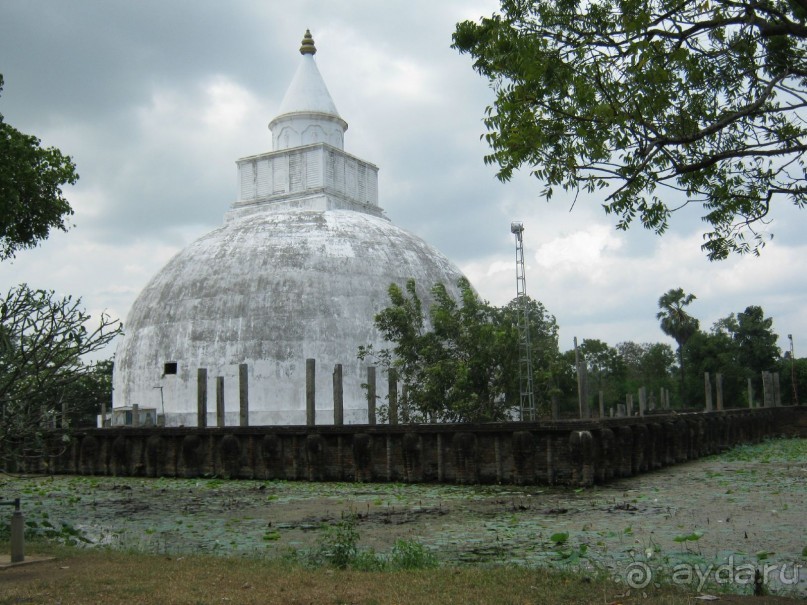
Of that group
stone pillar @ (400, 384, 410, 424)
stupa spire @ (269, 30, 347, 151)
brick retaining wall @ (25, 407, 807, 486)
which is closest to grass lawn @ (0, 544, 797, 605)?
brick retaining wall @ (25, 407, 807, 486)

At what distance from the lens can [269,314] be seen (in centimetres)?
2916

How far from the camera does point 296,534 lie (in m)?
10.6

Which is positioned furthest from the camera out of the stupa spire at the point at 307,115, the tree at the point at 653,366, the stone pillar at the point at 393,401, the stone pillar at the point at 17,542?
the tree at the point at 653,366

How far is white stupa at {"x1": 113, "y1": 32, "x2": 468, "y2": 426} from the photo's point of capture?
2881 cm

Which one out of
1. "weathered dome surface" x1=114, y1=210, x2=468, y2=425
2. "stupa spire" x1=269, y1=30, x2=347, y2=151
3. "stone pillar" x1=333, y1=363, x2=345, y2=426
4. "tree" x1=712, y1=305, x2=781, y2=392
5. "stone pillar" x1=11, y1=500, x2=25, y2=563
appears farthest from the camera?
"tree" x1=712, y1=305, x2=781, y2=392

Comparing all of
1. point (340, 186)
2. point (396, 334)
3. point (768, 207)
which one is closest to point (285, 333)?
point (396, 334)

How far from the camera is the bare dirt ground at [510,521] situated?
8.09 metres

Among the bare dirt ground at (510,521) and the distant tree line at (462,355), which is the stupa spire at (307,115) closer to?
the distant tree line at (462,355)

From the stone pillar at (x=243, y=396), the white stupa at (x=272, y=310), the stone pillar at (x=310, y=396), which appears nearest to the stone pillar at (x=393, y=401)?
the stone pillar at (x=310, y=396)

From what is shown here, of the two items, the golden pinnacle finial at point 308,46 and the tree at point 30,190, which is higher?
the golden pinnacle finial at point 308,46

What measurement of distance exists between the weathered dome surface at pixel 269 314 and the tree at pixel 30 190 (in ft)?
38.2

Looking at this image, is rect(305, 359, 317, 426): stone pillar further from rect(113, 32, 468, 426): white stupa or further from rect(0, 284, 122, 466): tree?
rect(0, 284, 122, 466): tree

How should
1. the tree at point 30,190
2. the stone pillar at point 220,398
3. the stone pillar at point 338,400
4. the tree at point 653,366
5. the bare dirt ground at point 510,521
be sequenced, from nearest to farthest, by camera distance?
the bare dirt ground at point 510,521
the tree at point 30,190
the stone pillar at point 338,400
the stone pillar at point 220,398
the tree at point 653,366

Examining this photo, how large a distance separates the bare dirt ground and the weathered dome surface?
1020cm
